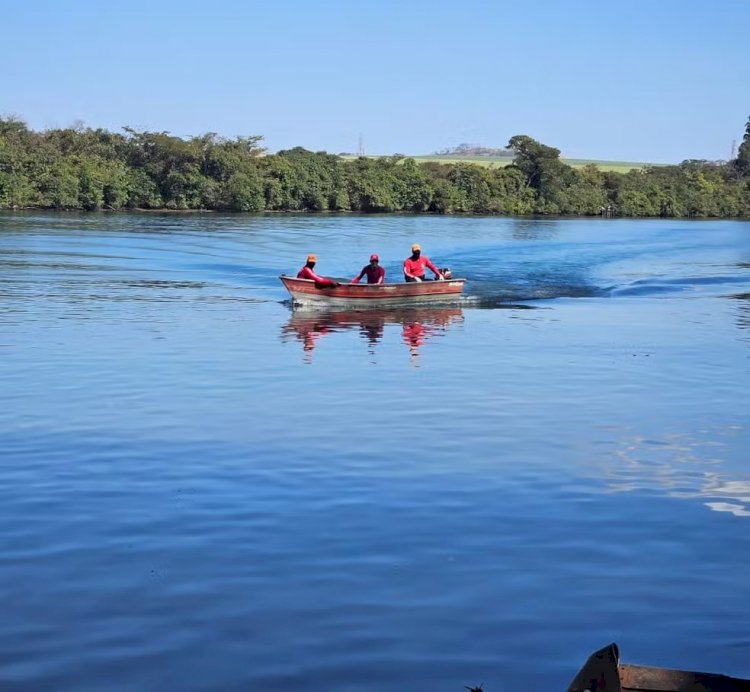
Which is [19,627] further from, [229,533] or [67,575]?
[229,533]

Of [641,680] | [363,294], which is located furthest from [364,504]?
[363,294]

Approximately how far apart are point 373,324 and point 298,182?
80.2 meters

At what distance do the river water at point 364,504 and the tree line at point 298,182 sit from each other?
226 ft

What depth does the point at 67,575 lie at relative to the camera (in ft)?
30.9

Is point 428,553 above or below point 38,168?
below

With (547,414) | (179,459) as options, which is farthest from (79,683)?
(547,414)

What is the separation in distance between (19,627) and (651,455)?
8.56m

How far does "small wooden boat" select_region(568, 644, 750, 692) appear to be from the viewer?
557cm

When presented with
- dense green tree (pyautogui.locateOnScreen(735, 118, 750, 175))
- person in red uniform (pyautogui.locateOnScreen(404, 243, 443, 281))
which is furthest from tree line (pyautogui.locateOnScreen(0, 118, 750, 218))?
person in red uniform (pyautogui.locateOnScreen(404, 243, 443, 281))

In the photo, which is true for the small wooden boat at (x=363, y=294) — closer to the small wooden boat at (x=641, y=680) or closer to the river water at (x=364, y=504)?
the river water at (x=364, y=504)

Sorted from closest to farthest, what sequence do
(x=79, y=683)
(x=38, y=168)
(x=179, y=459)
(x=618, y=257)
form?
(x=79, y=683)
(x=179, y=459)
(x=618, y=257)
(x=38, y=168)

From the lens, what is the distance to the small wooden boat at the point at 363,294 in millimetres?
32469

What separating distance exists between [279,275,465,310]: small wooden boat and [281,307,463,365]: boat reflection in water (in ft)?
0.76

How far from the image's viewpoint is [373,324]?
30.4m
